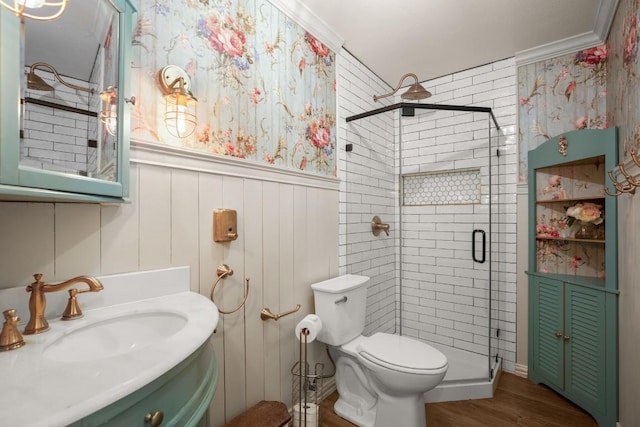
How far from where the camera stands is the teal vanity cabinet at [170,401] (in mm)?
538

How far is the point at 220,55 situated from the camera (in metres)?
1.52

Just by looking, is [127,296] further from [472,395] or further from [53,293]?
[472,395]

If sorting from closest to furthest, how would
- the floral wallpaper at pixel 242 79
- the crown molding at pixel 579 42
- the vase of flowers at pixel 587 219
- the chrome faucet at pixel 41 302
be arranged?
the chrome faucet at pixel 41 302 → the floral wallpaper at pixel 242 79 → the crown molding at pixel 579 42 → the vase of flowers at pixel 587 219

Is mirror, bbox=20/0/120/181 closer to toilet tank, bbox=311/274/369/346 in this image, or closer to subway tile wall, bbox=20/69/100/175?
subway tile wall, bbox=20/69/100/175

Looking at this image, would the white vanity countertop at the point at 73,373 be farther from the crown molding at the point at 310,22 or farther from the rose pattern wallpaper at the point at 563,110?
the rose pattern wallpaper at the point at 563,110

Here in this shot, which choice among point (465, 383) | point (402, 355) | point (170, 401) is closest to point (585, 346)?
point (465, 383)

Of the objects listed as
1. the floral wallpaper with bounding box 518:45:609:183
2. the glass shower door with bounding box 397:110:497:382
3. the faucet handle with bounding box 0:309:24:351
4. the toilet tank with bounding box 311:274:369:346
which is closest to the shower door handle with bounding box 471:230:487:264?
the glass shower door with bounding box 397:110:497:382

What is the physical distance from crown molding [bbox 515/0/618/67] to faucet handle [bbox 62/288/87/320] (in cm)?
315

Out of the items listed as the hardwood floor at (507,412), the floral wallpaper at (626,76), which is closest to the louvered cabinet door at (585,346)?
the hardwood floor at (507,412)

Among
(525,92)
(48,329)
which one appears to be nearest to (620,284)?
(525,92)

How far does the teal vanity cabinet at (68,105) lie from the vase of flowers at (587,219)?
271cm

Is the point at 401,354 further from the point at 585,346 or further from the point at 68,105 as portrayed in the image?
the point at 68,105

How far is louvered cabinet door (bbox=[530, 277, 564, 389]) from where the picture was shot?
2113mm

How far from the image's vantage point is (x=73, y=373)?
58cm
